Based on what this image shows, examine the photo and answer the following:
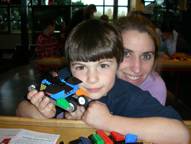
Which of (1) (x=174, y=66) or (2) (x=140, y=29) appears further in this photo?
(1) (x=174, y=66)

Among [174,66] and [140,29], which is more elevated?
[140,29]

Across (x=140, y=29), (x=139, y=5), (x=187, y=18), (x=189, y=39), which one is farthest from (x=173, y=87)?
(x=140, y=29)

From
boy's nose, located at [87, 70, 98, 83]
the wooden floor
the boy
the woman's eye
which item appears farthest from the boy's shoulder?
the wooden floor

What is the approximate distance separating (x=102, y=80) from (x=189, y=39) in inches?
172

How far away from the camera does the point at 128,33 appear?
4.73ft

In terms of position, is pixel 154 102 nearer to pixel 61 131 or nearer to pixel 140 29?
pixel 61 131

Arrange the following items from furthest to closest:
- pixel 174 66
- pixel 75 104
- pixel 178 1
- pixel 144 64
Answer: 1. pixel 178 1
2. pixel 174 66
3. pixel 144 64
4. pixel 75 104

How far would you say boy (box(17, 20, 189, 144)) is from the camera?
1001 mm

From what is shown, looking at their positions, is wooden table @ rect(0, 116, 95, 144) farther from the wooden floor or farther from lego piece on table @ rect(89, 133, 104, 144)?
the wooden floor

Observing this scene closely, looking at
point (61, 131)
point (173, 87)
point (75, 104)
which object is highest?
point (75, 104)

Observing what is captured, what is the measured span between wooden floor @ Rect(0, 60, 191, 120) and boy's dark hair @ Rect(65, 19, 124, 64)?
2.17m

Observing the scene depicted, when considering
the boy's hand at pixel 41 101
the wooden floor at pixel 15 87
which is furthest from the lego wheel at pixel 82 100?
the wooden floor at pixel 15 87

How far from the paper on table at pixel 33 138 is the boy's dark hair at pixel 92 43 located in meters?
0.28

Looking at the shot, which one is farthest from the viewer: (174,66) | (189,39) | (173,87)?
(189,39)
